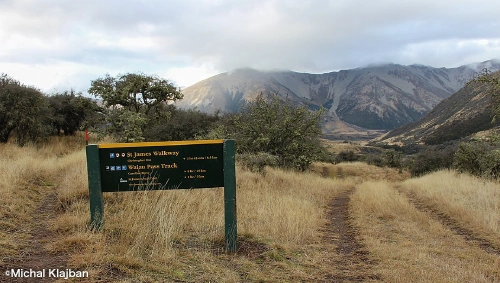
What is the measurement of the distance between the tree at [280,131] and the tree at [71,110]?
9.75 metres

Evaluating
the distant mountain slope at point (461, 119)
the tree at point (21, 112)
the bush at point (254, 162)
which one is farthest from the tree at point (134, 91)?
the distant mountain slope at point (461, 119)

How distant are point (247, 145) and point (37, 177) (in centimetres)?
1235

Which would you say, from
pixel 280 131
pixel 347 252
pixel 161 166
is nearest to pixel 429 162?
pixel 280 131

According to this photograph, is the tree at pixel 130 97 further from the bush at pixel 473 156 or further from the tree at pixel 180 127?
the bush at pixel 473 156

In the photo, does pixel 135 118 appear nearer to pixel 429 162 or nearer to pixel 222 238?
pixel 222 238

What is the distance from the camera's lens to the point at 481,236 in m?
7.78

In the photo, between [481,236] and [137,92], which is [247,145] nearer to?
[137,92]

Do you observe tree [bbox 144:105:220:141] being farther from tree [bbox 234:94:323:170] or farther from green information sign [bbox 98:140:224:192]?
green information sign [bbox 98:140:224:192]

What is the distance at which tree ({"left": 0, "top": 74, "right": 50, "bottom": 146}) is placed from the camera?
17.7 m

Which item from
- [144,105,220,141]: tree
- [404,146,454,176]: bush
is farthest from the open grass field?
[404,146,454,176]: bush

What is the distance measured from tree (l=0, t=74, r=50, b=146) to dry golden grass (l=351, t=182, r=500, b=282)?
56.2 ft

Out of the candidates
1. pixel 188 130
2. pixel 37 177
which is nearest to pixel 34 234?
pixel 37 177

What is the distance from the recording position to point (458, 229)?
8656mm

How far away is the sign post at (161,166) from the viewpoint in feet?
17.6
